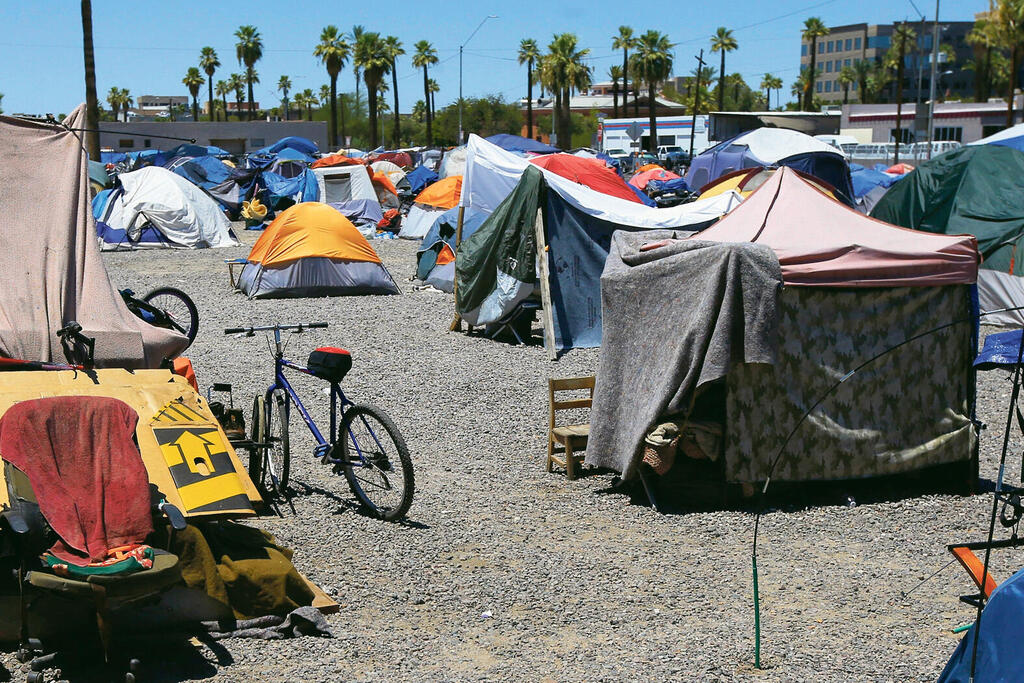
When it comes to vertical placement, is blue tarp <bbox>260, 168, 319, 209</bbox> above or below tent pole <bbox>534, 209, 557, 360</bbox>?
above

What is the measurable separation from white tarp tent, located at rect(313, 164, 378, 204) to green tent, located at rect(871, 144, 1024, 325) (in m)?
16.5

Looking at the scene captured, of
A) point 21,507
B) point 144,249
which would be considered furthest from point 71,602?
point 144,249

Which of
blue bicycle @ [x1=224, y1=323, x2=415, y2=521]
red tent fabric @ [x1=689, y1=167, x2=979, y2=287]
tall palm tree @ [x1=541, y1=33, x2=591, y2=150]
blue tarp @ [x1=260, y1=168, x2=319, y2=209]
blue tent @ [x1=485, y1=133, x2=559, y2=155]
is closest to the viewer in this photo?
blue bicycle @ [x1=224, y1=323, x2=415, y2=521]

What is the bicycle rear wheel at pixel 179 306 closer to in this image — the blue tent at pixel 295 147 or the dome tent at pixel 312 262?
the dome tent at pixel 312 262

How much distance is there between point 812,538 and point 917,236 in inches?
101

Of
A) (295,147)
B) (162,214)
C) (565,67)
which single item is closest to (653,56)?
(565,67)

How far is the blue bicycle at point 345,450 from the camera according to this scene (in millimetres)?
6742

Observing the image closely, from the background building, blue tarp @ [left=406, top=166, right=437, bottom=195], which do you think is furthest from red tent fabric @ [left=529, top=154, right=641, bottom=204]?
the background building

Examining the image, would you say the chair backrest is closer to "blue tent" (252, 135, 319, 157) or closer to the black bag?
the black bag

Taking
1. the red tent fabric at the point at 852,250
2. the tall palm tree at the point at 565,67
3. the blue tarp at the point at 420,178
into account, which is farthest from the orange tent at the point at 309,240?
the tall palm tree at the point at 565,67

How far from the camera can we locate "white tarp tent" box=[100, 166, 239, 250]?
2466 cm

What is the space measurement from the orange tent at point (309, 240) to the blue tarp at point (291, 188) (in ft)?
38.5

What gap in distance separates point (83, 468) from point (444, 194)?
23595 millimetres

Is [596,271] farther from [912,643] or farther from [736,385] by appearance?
[912,643]
